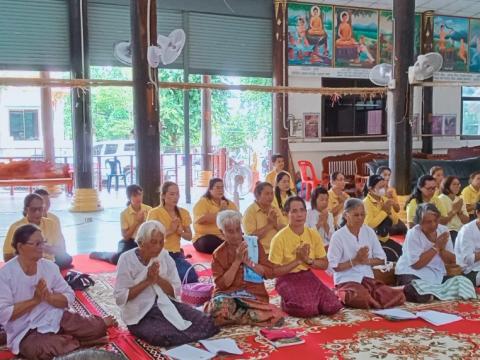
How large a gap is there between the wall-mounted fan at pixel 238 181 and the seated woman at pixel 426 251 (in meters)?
2.93

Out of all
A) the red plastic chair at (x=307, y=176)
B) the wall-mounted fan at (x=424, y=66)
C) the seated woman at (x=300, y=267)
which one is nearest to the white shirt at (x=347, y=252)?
the seated woman at (x=300, y=267)

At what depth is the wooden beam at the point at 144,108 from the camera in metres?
6.11

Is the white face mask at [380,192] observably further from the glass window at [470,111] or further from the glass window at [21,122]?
the glass window at [21,122]

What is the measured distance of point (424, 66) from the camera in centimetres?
752

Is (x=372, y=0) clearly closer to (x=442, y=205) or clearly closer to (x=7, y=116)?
(x=442, y=205)

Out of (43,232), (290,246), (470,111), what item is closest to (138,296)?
(290,246)

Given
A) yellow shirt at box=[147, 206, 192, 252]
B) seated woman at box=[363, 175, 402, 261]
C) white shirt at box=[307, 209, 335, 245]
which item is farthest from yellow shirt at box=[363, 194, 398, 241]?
yellow shirt at box=[147, 206, 192, 252]

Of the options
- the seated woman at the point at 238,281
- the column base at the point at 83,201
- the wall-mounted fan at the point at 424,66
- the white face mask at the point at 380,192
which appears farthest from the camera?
the column base at the point at 83,201

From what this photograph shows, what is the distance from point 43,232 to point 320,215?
2.64 metres

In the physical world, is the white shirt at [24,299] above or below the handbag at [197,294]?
above

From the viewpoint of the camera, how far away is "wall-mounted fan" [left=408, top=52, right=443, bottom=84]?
294 inches

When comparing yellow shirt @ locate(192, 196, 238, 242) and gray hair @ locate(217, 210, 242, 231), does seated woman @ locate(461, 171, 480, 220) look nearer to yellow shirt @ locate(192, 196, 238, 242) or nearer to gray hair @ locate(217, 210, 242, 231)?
yellow shirt @ locate(192, 196, 238, 242)

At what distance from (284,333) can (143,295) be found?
94cm

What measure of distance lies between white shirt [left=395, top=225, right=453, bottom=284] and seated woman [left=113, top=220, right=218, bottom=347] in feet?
6.15
